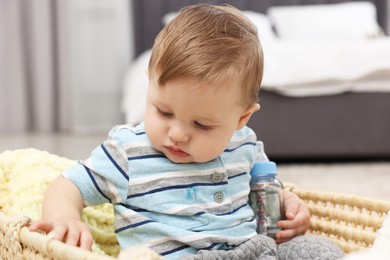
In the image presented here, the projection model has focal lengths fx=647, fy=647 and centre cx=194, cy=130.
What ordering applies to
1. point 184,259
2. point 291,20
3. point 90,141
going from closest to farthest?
1. point 184,259
2. point 90,141
3. point 291,20

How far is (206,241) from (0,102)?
2.80 meters

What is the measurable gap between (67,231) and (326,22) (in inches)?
110

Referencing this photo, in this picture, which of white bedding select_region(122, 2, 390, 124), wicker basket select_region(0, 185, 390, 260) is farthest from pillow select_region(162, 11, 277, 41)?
wicker basket select_region(0, 185, 390, 260)

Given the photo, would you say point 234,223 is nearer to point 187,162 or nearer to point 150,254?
point 187,162

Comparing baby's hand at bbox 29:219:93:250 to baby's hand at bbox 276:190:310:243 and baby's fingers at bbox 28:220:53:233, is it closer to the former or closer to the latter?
baby's fingers at bbox 28:220:53:233

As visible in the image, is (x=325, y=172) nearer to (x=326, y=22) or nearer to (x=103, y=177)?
(x=326, y=22)

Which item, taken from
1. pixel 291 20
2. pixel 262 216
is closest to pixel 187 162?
pixel 262 216

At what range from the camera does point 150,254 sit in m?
0.56

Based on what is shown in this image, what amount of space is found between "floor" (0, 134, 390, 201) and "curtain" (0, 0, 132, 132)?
364 mm

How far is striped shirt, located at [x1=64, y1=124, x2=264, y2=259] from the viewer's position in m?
0.83

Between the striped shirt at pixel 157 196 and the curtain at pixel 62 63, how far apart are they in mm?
2630

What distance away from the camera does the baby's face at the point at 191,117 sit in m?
0.77

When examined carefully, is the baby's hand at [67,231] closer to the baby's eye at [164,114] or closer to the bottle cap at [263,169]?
the baby's eye at [164,114]

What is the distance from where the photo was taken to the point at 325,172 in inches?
87.7
